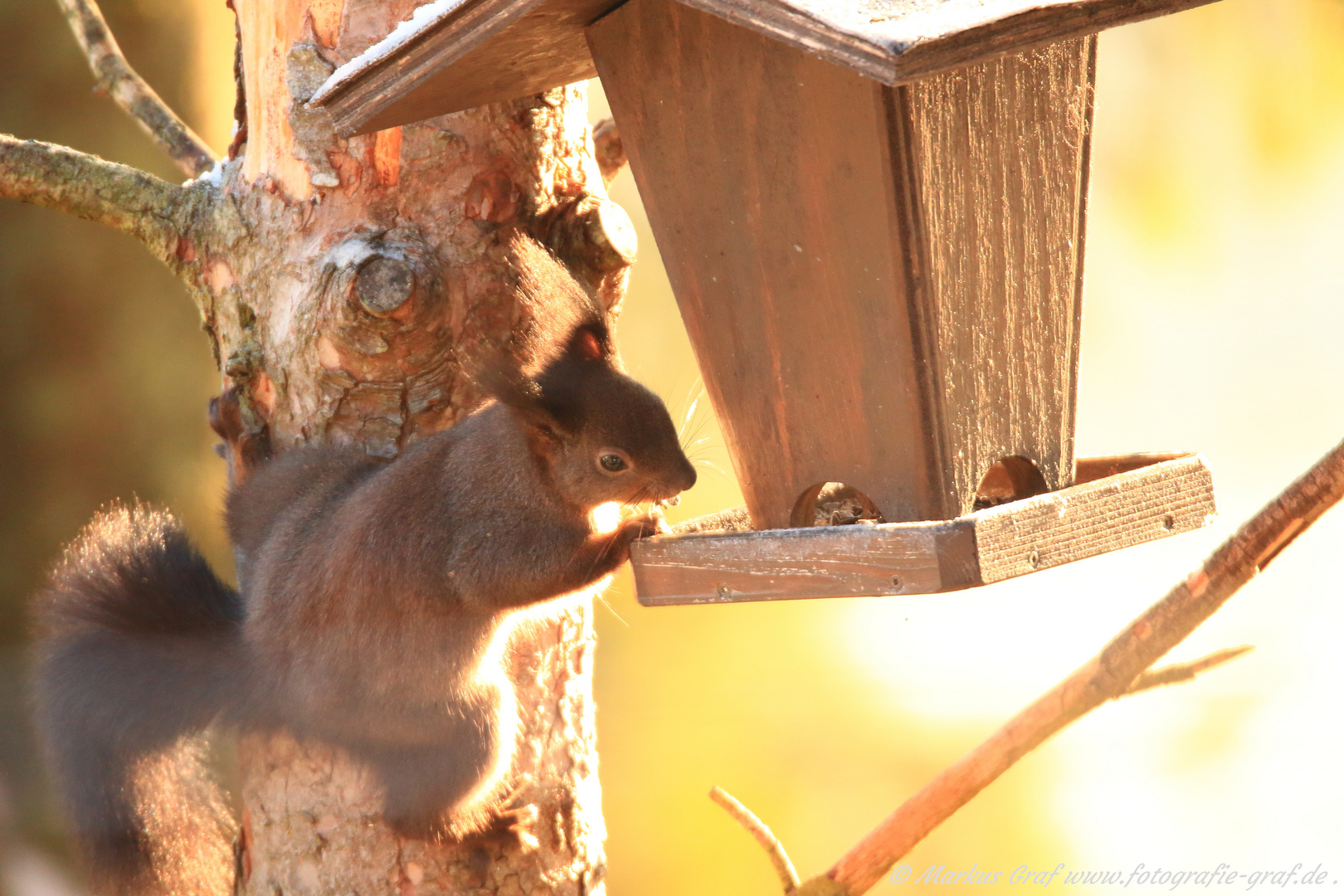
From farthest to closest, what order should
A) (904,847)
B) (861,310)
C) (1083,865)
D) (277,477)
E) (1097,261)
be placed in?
1. (1097,261)
2. (1083,865)
3. (277,477)
4. (904,847)
5. (861,310)

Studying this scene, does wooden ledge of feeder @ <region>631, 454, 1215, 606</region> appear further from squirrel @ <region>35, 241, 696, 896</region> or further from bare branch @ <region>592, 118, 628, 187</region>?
bare branch @ <region>592, 118, 628, 187</region>

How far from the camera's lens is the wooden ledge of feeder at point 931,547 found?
87 cm

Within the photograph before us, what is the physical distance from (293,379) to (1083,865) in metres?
1.81

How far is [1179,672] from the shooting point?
1.12 m

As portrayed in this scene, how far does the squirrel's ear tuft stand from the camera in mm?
1233

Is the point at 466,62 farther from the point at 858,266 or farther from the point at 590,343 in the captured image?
the point at 858,266

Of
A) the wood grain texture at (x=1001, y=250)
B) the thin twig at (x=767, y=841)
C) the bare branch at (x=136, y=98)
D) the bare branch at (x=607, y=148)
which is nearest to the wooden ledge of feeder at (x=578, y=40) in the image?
the wood grain texture at (x=1001, y=250)

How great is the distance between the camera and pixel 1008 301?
3.55ft

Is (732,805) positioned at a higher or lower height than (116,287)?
lower

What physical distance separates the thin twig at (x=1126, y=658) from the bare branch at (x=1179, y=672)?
0.04 ft

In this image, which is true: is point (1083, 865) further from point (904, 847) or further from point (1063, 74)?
point (1063, 74)

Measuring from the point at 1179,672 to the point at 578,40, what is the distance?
2.98 feet

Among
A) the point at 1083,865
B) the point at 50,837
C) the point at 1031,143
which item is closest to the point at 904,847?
the point at 1031,143

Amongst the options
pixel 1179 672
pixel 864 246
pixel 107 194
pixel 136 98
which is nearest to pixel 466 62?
pixel 864 246
